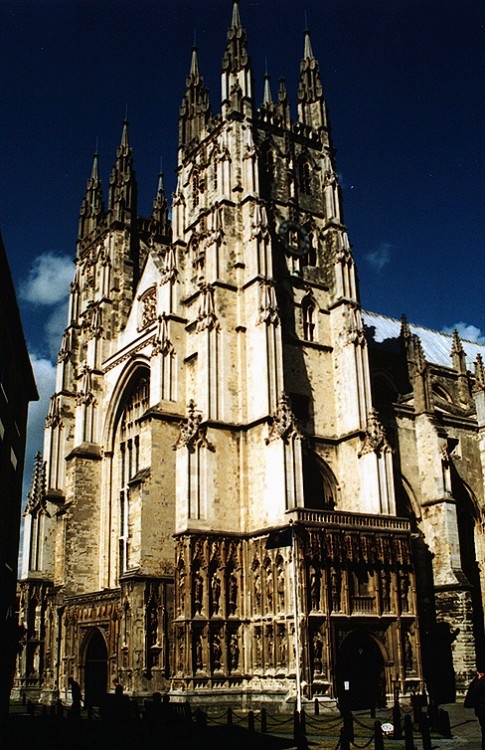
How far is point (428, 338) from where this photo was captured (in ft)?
195

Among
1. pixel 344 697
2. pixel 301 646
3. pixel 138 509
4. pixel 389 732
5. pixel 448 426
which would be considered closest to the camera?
pixel 389 732

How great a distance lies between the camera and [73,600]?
40.3 m

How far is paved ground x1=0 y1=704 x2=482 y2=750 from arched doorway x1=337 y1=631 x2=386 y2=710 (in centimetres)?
860

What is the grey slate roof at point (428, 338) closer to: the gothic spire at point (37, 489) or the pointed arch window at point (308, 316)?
the pointed arch window at point (308, 316)

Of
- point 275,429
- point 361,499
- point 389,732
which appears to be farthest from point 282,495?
point 389,732

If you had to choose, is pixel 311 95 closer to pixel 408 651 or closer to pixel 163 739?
pixel 408 651

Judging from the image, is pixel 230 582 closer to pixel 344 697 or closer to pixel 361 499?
pixel 361 499

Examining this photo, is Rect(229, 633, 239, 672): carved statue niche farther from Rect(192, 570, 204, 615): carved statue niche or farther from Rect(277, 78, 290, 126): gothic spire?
Rect(277, 78, 290, 126): gothic spire

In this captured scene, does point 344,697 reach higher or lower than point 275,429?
lower

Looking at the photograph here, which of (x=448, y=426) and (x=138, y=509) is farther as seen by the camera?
(x=448, y=426)

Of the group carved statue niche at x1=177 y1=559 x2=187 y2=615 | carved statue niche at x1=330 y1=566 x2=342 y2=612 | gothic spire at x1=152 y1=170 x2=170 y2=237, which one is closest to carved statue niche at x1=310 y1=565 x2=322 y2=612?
carved statue niche at x1=330 y1=566 x2=342 y2=612

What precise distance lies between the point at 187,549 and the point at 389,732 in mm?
13326

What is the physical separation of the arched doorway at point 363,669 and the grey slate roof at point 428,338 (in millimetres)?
24784

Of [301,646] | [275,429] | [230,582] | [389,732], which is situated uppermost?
[275,429]
